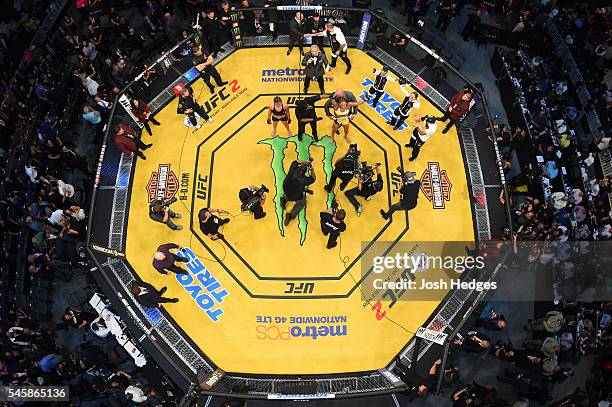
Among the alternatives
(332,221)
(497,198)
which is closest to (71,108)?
(332,221)

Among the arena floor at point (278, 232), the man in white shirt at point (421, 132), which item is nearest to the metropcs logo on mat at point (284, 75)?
the arena floor at point (278, 232)

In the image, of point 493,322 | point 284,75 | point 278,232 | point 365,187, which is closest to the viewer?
point 493,322

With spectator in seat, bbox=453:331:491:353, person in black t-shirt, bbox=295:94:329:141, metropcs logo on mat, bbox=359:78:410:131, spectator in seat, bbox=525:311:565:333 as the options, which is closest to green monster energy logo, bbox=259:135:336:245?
person in black t-shirt, bbox=295:94:329:141

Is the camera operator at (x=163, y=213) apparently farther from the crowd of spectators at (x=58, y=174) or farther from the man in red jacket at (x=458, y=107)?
the man in red jacket at (x=458, y=107)

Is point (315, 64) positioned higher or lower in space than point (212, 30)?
lower

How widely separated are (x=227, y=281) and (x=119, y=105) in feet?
18.0

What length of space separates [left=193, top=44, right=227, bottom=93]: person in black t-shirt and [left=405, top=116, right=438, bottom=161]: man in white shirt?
16.8ft

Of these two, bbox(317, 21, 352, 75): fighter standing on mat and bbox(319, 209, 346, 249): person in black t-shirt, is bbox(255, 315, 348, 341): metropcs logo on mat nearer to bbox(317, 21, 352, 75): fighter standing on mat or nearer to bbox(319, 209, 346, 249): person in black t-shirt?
bbox(319, 209, 346, 249): person in black t-shirt

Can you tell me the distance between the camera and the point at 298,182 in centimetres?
1091

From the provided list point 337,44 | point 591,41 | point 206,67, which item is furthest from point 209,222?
point 591,41

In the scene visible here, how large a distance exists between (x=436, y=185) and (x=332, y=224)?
3246mm

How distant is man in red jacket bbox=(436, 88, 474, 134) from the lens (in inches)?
460

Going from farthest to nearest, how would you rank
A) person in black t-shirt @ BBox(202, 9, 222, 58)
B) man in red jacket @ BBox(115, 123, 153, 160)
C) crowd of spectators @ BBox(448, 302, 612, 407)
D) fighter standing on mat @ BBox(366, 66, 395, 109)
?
person in black t-shirt @ BBox(202, 9, 222, 58) → fighter standing on mat @ BBox(366, 66, 395, 109) → man in red jacket @ BBox(115, 123, 153, 160) → crowd of spectators @ BBox(448, 302, 612, 407)

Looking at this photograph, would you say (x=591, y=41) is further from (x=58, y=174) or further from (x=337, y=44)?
(x=58, y=174)
